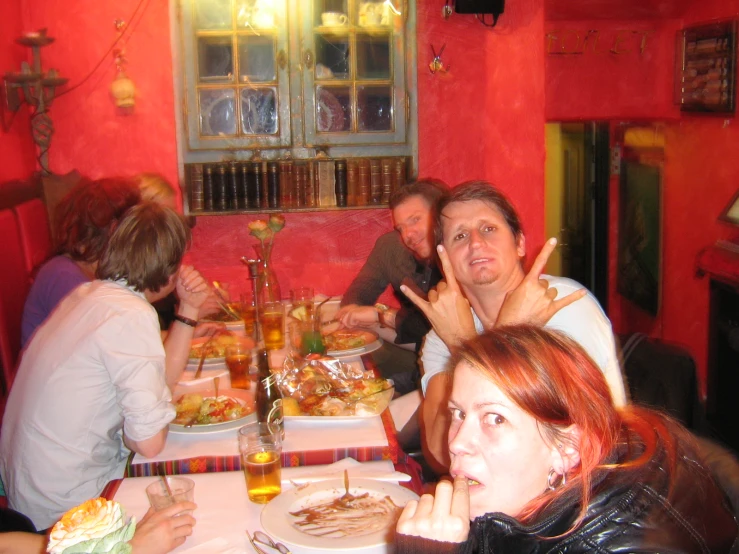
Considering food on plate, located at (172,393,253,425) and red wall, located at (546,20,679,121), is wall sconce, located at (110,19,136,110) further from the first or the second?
red wall, located at (546,20,679,121)

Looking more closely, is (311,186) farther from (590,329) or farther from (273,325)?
(590,329)

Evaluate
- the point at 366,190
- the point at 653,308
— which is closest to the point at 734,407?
the point at 653,308

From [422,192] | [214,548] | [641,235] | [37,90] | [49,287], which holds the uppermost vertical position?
[37,90]

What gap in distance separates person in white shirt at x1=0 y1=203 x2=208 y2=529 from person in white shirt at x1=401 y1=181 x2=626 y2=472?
695 millimetres

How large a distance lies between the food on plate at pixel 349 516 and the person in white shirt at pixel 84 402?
495 millimetres

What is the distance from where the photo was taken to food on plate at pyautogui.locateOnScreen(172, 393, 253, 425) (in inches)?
76.8

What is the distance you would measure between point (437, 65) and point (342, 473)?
3005 mm

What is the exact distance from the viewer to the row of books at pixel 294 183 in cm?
384

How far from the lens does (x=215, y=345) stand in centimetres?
271

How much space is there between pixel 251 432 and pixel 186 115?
253 cm

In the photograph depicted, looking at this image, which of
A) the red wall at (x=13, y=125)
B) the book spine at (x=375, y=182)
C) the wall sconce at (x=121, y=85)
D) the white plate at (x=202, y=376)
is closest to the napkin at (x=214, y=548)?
the white plate at (x=202, y=376)

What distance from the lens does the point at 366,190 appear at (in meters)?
3.93

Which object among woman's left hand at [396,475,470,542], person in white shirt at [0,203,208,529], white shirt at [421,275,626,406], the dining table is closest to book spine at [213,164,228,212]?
person in white shirt at [0,203,208,529]

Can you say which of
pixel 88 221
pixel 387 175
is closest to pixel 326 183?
pixel 387 175
